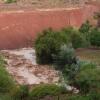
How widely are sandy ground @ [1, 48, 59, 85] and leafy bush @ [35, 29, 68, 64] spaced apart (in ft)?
Result: 1.34

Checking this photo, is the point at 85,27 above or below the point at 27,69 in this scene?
above

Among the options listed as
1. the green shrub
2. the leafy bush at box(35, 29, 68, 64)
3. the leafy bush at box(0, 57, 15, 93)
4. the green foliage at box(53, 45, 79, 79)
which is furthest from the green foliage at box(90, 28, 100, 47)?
the green shrub

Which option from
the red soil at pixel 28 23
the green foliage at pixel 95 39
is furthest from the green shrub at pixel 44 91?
the red soil at pixel 28 23

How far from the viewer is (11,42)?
26.5 meters

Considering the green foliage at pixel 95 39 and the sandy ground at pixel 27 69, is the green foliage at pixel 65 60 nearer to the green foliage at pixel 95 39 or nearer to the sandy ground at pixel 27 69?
the sandy ground at pixel 27 69

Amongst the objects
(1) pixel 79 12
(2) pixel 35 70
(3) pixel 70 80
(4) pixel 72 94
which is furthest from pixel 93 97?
(1) pixel 79 12

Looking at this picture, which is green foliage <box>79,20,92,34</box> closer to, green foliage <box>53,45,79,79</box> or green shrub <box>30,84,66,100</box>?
green foliage <box>53,45,79,79</box>

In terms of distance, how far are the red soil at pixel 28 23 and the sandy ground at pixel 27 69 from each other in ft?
3.51

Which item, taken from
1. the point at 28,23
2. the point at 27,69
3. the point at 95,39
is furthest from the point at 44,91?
the point at 28,23

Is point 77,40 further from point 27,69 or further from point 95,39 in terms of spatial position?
point 27,69

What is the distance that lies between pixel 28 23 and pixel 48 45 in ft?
16.3

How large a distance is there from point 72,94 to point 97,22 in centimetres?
1345

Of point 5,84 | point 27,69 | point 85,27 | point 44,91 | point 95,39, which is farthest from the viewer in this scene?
point 85,27

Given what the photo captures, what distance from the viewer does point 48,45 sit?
2248cm
